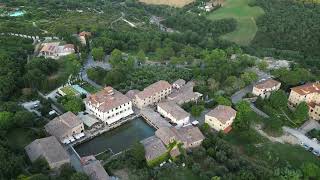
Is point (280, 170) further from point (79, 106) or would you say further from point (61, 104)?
point (61, 104)

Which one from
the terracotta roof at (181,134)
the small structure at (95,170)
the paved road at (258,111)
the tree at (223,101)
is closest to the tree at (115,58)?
the tree at (223,101)

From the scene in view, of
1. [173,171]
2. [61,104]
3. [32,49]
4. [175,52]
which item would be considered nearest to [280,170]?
[173,171]

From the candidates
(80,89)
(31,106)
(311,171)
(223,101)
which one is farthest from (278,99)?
(31,106)

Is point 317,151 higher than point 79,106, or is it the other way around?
point 79,106

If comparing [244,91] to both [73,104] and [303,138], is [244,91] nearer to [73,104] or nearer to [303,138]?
[303,138]

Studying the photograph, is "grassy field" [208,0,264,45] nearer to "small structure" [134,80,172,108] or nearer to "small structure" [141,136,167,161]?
"small structure" [134,80,172,108]

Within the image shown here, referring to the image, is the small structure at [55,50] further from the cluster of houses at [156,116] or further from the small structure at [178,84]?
the small structure at [178,84]
